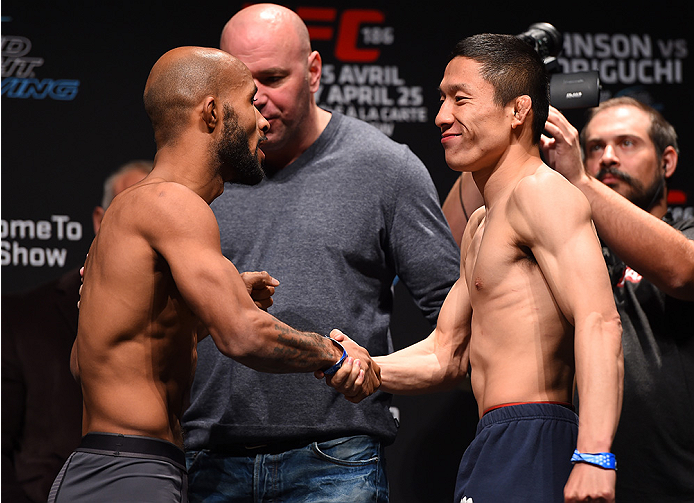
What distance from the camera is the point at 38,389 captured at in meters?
3.28

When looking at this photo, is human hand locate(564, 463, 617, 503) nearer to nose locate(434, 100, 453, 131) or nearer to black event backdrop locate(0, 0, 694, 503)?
nose locate(434, 100, 453, 131)

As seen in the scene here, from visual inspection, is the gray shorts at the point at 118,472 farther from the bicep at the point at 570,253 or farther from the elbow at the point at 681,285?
the elbow at the point at 681,285

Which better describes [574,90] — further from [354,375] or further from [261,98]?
[354,375]

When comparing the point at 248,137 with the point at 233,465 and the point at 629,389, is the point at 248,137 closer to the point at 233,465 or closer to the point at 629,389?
the point at 233,465

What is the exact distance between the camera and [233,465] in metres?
2.36

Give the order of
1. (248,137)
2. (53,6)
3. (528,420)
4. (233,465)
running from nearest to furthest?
(528,420) < (248,137) < (233,465) < (53,6)

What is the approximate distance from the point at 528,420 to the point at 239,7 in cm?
262

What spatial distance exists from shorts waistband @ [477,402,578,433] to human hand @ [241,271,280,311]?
27.5 inches

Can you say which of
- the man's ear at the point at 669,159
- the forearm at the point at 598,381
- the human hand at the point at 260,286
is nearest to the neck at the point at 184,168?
the human hand at the point at 260,286

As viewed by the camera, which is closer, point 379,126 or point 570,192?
point 570,192

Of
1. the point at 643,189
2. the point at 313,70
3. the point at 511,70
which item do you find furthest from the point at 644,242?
the point at 313,70

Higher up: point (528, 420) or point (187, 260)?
point (187, 260)

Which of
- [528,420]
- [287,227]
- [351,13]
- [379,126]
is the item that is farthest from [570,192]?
[351,13]

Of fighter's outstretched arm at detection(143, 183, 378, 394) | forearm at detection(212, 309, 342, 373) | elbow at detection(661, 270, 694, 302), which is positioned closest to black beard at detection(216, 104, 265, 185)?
fighter's outstretched arm at detection(143, 183, 378, 394)
